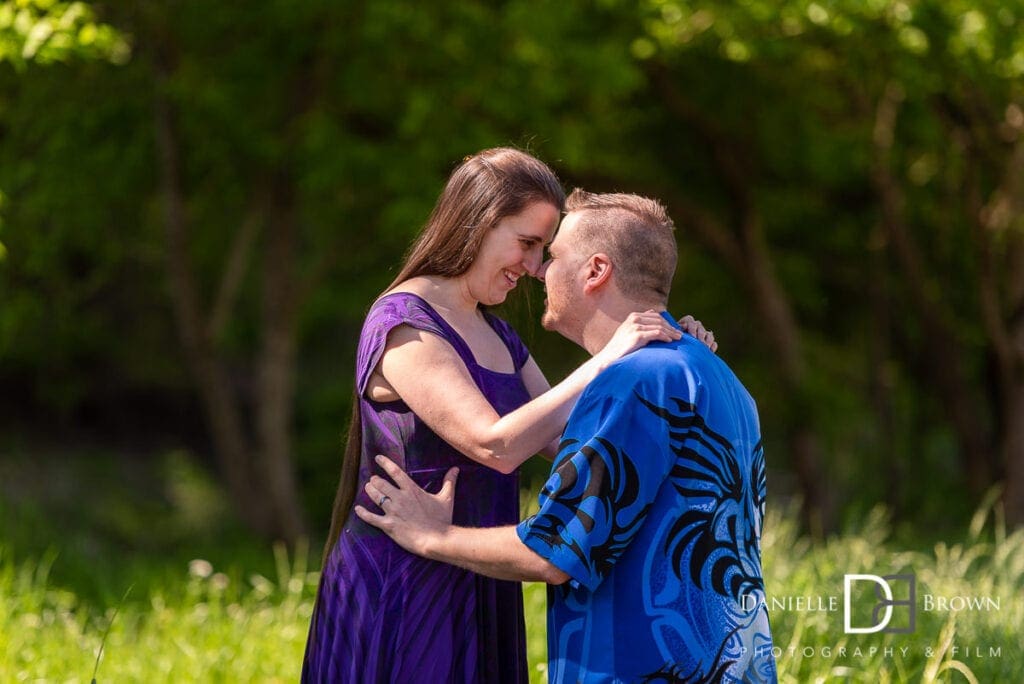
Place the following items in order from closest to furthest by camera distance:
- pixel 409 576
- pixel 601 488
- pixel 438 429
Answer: pixel 601 488 < pixel 438 429 < pixel 409 576

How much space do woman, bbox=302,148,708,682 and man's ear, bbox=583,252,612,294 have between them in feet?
0.99

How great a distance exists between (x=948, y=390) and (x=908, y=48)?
165 inches

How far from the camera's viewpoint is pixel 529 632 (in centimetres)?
484

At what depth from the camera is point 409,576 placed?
110 inches

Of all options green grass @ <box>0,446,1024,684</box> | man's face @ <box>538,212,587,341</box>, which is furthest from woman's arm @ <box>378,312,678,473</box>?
green grass @ <box>0,446,1024,684</box>

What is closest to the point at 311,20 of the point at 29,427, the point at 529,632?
the point at 529,632

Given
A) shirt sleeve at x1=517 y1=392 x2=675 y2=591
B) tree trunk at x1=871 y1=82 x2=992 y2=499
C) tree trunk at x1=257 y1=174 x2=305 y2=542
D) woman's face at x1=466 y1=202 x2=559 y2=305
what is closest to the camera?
shirt sleeve at x1=517 y1=392 x2=675 y2=591

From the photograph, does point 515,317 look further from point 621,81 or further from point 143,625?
point 621,81

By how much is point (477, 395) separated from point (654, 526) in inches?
19.6

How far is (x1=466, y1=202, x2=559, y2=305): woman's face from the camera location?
9.29ft

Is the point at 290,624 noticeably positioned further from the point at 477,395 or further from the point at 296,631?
the point at 477,395

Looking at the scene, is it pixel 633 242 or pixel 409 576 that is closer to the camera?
pixel 633 242

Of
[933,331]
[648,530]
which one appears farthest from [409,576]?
[933,331]

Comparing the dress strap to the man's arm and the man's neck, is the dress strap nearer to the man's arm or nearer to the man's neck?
the man's arm
